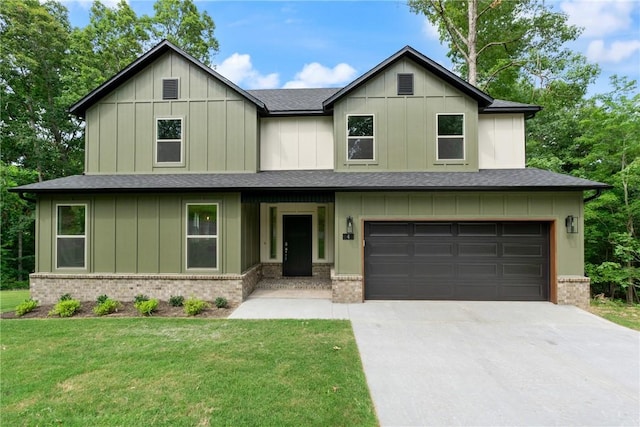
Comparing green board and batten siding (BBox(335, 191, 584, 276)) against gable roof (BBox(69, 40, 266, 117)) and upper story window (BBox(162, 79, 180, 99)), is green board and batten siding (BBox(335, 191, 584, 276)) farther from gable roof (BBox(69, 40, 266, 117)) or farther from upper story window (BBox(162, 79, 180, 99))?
upper story window (BBox(162, 79, 180, 99))

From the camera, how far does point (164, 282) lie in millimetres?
7887

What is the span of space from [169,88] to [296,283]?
7.12 m

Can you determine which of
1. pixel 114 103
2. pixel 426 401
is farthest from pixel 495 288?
pixel 114 103

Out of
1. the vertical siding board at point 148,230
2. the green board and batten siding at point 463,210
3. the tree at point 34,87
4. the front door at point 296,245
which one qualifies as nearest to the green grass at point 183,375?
the vertical siding board at point 148,230

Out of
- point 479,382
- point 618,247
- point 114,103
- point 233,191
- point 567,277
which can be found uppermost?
point 114,103

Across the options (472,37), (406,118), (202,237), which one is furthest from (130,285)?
(472,37)

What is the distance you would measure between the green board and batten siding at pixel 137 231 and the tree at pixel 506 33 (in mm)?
14186

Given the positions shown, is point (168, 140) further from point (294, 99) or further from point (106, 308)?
point (106, 308)

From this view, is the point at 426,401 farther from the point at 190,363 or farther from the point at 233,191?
the point at 233,191

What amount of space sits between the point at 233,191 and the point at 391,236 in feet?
14.3

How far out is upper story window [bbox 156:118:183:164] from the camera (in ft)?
29.0

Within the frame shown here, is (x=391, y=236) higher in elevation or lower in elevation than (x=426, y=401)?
higher

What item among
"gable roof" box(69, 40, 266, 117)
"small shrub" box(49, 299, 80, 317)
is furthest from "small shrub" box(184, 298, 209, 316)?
"gable roof" box(69, 40, 266, 117)

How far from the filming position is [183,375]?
3.97 meters
